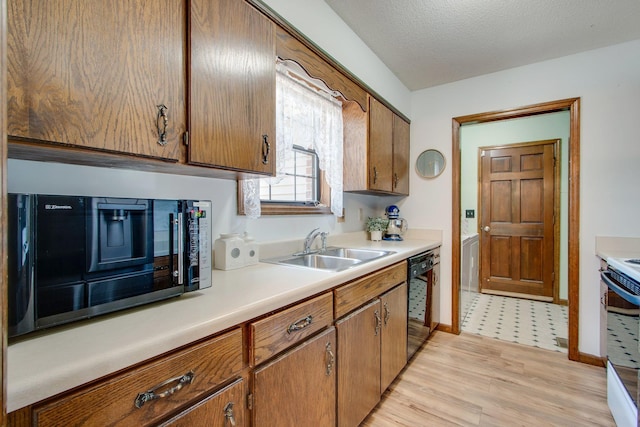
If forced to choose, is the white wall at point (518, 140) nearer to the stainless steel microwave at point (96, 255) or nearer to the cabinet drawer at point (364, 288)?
the cabinet drawer at point (364, 288)

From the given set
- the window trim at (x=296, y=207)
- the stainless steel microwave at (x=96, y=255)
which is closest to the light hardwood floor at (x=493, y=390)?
the window trim at (x=296, y=207)

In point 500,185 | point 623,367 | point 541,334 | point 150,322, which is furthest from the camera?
point 500,185

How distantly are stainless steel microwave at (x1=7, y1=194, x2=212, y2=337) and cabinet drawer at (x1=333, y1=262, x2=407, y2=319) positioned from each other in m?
0.59

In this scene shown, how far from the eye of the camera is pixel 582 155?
2320mm

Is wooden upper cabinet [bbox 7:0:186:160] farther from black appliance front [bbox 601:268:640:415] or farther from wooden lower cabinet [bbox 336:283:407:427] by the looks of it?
black appliance front [bbox 601:268:640:415]

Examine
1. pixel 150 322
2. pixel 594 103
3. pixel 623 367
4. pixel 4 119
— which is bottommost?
pixel 623 367

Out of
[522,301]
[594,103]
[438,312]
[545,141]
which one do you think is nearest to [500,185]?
[545,141]

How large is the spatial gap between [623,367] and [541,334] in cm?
148

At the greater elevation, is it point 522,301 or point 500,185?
point 500,185

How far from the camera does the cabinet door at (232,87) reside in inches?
41.6

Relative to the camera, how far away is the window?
2008 millimetres

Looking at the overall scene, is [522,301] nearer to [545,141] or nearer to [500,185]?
[500,185]

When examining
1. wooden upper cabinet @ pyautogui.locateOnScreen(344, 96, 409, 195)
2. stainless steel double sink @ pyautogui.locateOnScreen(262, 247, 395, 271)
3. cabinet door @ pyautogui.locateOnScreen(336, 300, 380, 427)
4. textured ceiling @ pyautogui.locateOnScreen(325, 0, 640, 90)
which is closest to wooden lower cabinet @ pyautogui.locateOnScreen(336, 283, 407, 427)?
cabinet door @ pyautogui.locateOnScreen(336, 300, 380, 427)

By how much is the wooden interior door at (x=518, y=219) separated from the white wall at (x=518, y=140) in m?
0.09
